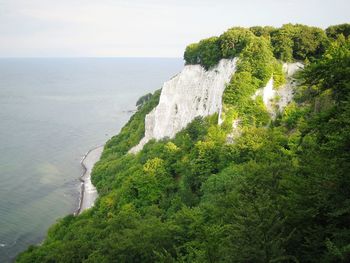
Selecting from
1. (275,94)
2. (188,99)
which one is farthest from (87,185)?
(275,94)

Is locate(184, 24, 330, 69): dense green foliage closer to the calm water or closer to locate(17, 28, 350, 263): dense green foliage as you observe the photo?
locate(17, 28, 350, 263): dense green foliage

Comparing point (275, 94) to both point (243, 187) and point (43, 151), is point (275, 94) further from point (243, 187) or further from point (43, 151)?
point (43, 151)

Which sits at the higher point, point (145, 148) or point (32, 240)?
point (145, 148)

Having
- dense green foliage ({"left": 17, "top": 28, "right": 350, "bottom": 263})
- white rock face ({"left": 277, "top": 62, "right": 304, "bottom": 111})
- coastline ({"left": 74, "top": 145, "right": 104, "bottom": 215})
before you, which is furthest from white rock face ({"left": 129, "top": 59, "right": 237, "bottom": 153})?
coastline ({"left": 74, "top": 145, "right": 104, "bottom": 215})

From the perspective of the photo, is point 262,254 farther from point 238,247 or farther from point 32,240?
point 32,240

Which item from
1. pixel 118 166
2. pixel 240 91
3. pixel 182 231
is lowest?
pixel 118 166

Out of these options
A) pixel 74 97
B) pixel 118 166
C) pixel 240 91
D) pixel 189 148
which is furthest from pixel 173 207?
pixel 74 97
